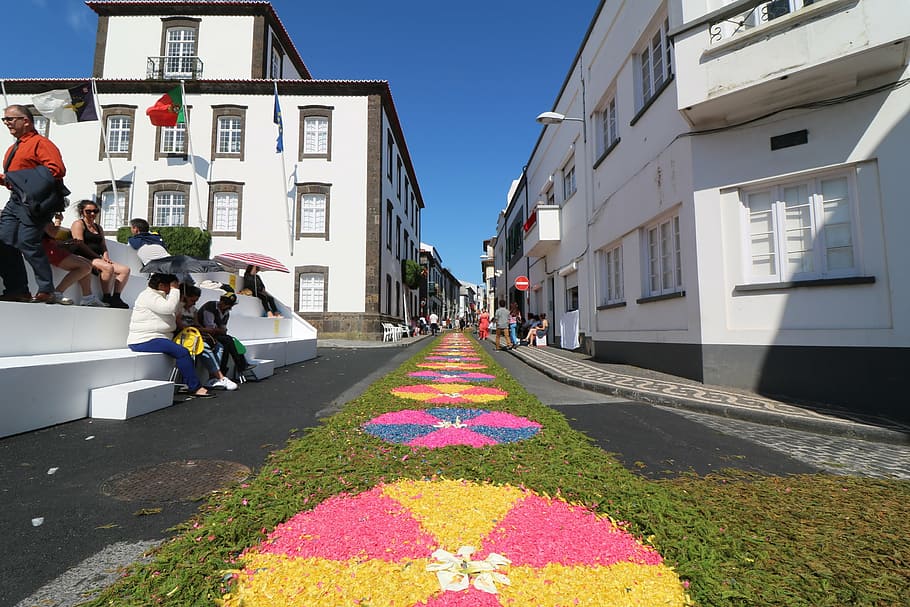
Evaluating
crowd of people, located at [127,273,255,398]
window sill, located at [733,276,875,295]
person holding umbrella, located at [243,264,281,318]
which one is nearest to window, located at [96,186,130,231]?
person holding umbrella, located at [243,264,281,318]

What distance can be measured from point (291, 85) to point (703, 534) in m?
23.6

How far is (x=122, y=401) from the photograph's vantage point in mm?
3883

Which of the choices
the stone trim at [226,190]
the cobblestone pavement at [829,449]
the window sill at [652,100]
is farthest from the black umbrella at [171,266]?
the stone trim at [226,190]

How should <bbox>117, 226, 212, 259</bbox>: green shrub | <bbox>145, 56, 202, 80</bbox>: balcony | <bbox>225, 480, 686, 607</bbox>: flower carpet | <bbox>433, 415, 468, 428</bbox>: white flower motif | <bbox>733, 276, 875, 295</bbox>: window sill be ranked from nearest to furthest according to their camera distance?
<bbox>225, 480, 686, 607</bbox>: flower carpet
<bbox>433, 415, 468, 428</bbox>: white flower motif
<bbox>733, 276, 875, 295</bbox>: window sill
<bbox>117, 226, 212, 259</bbox>: green shrub
<bbox>145, 56, 202, 80</bbox>: balcony

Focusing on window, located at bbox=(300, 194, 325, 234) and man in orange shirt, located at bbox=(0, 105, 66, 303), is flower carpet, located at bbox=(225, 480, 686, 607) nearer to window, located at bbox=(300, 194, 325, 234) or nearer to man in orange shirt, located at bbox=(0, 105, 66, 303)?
man in orange shirt, located at bbox=(0, 105, 66, 303)

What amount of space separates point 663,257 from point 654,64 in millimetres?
3949

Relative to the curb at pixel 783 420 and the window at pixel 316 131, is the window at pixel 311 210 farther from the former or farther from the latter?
the curb at pixel 783 420

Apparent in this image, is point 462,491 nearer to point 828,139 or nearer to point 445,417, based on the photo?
point 445,417

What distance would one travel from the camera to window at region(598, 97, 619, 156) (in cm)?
1044

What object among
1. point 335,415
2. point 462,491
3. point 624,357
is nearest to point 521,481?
point 462,491

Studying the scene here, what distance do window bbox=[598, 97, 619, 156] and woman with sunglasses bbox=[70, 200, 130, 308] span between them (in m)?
9.93

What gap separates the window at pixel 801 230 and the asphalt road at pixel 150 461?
2932mm

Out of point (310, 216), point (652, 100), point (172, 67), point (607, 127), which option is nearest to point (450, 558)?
point (652, 100)

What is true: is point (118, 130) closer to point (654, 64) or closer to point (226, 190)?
point (226, 190)
